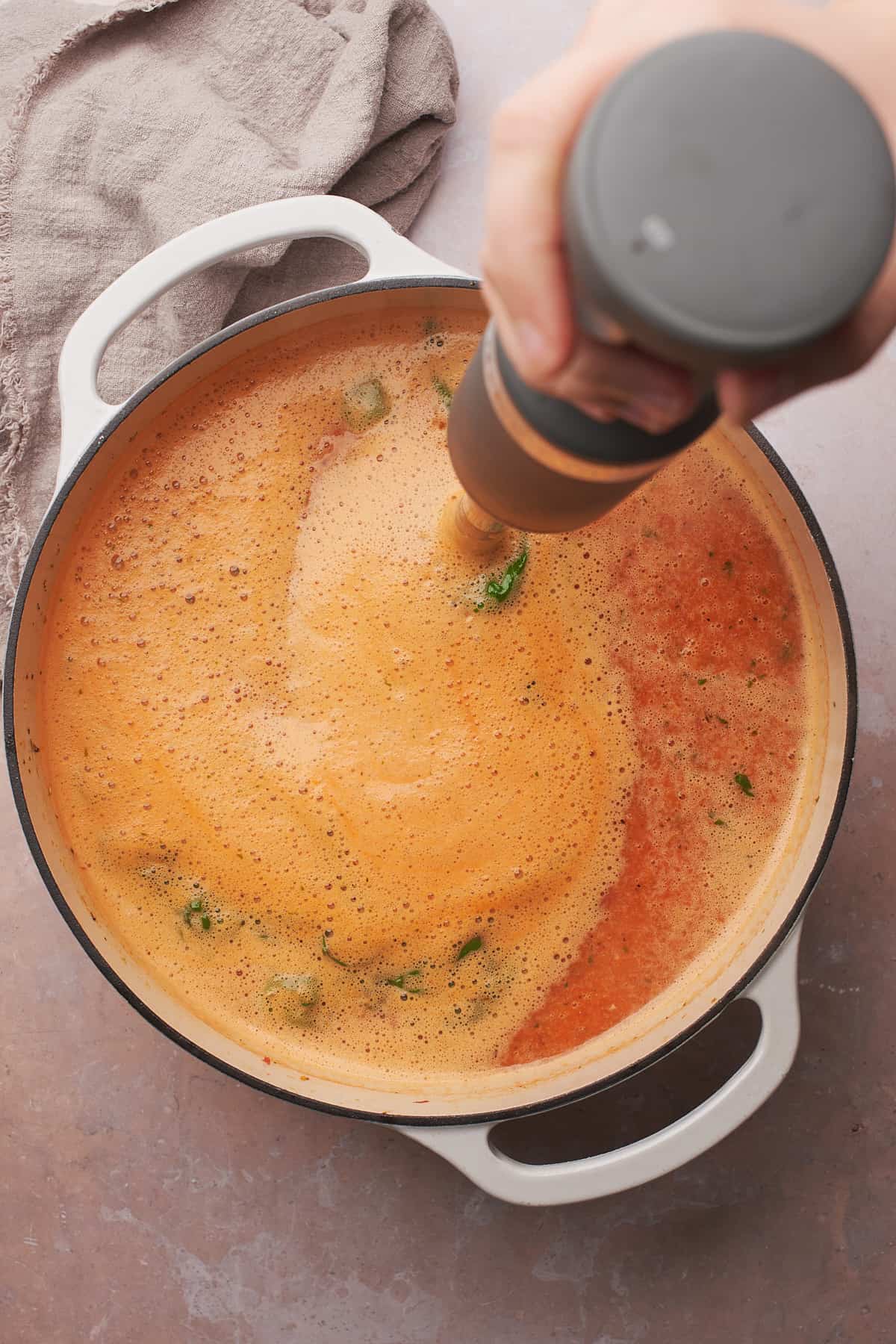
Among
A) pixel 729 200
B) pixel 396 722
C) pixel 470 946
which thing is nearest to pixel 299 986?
pixel 470 946

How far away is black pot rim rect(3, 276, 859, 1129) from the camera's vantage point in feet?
2.70

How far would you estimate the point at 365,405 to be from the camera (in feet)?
2.96

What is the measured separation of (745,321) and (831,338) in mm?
57

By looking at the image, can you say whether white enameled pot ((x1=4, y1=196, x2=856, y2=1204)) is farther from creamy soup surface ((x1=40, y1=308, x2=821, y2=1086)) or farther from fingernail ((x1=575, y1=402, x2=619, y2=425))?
fingernail ((x1=575, y1=402, x2=619, y2=425))

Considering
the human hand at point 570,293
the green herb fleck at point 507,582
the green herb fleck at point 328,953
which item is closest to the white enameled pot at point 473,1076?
the green herb fleck at point 328,953

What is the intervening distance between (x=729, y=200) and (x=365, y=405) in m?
0.66

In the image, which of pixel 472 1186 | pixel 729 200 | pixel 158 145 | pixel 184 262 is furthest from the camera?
pixel 472 1186

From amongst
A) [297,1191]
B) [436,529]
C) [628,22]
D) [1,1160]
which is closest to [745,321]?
[628,22]

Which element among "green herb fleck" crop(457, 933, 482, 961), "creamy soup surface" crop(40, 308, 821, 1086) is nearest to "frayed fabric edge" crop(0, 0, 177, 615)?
"creamy soup surface" crop(40, 308, 821, 1086)

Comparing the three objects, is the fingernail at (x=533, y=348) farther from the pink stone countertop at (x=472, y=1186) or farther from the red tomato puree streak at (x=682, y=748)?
the pink stone countertop at (x=472, y=1186)

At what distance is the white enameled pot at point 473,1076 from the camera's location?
0.83 m

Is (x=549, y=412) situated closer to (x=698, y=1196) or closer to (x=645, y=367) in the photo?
(x=645, y=367)

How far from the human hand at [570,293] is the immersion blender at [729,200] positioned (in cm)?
2

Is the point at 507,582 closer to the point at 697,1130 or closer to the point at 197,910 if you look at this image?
the point at 197,910
